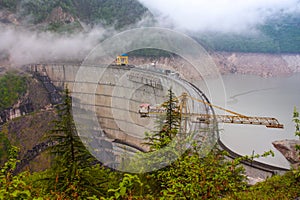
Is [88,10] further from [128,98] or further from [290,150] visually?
[290,150]

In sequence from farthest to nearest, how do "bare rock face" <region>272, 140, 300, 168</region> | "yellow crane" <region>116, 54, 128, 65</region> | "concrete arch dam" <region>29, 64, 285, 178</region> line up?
"yellow crane" <region>116, 54, 128, 65</region> < "concrete arch dam" <region>29, 64, 285, 178</region> < "bare rock face" <region>272, 140, 300, 168</region>

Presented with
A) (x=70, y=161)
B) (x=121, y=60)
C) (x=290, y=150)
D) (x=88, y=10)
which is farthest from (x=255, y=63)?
(x=88, y=10)

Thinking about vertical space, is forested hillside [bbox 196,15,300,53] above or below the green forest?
above

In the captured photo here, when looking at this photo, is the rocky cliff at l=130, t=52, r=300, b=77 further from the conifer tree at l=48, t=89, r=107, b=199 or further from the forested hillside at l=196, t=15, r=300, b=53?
the conifer tree at l=48, t=89, r=107, b=199

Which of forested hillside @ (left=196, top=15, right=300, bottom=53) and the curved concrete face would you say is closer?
the curved concrete face

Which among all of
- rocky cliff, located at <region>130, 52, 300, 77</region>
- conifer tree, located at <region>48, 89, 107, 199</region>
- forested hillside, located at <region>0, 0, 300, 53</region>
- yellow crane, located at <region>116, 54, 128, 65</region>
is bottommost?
conifer tree, located at <region>48, 89, 107, 199</region>

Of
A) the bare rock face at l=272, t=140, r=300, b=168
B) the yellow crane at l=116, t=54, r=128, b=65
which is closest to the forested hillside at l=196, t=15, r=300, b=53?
the yellow crane at l=116, t=54, r=128, b=65

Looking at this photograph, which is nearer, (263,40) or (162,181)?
(162,181)
